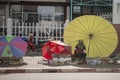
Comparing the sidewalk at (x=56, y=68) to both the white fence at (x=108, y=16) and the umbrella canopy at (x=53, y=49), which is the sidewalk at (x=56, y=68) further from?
the white fence at (x=108, y=16)

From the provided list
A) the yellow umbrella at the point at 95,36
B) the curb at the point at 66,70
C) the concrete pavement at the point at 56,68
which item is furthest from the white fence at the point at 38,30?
the curb at the point at 66,70

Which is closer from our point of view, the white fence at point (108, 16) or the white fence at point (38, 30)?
the white fence at point (38, 30)

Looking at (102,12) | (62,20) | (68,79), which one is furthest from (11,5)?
(68,79)

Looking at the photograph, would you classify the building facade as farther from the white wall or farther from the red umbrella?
the red umbrella

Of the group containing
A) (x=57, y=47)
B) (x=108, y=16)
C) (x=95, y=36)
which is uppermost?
(x=108, y=16)

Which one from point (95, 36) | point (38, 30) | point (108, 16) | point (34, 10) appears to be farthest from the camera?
point (34, 10)

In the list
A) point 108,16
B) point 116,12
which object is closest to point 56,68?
point 108,16

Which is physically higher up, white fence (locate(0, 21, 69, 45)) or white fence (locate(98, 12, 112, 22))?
white fence (locate(98, 12, 112, 22))

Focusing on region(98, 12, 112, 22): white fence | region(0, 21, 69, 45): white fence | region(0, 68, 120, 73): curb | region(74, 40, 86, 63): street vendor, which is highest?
region(98, 12, 112, 22): white fence

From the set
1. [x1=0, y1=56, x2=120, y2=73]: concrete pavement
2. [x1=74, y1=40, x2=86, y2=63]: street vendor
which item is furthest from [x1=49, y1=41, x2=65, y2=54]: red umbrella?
[x1=0, y1=56, x2=120, y2=73]: concrete pavement

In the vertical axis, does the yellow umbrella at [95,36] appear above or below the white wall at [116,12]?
below

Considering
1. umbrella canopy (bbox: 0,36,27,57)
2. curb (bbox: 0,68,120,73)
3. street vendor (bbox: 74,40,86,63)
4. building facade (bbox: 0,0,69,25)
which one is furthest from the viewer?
building facade (bbox: 0,0,69,25)

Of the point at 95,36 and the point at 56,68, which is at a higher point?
the point at 95,36

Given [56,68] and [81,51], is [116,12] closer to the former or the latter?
[81,51]
